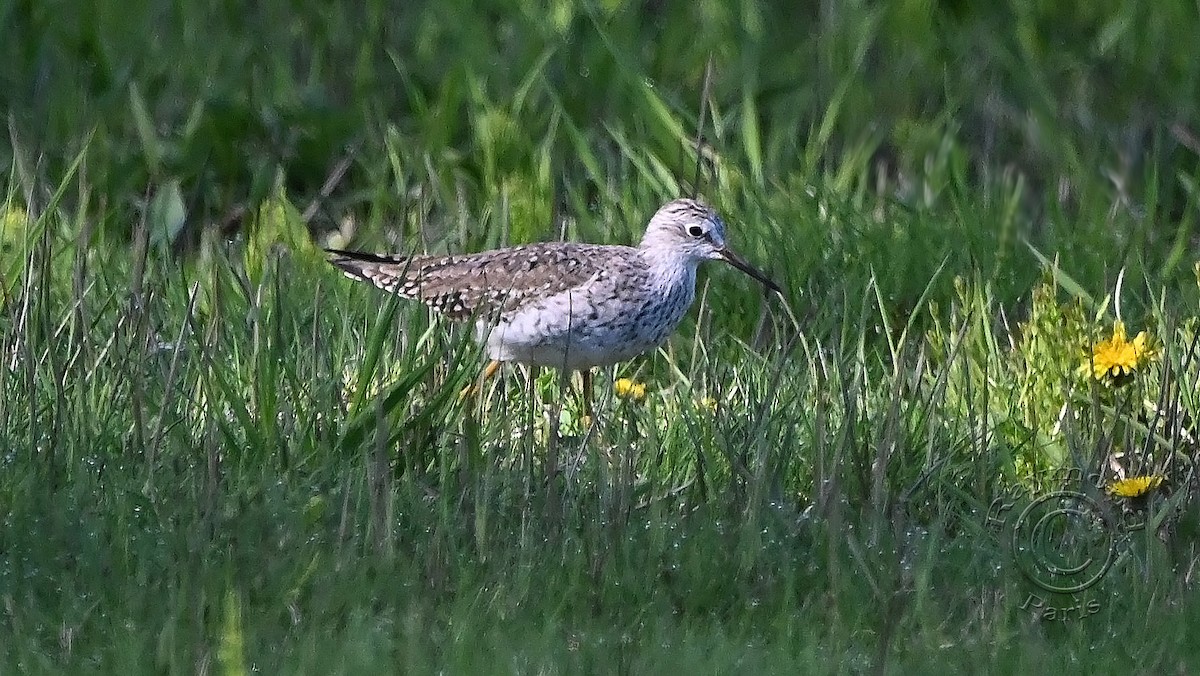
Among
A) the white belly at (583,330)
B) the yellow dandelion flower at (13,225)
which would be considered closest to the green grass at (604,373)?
the yellow dandelion flower at (13,225)

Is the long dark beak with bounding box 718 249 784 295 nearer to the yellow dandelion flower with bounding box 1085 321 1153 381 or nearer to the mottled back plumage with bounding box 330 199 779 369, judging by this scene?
the mottled back plumage with bounding box 330 199 779 369

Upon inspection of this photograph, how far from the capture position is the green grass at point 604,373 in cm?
418

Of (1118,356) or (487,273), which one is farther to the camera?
(487,273)

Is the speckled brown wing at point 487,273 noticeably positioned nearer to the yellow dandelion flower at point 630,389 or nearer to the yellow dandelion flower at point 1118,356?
the yellow dandelion flower at point 630,389

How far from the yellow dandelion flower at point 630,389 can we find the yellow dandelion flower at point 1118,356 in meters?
1.37

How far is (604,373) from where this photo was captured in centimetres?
699

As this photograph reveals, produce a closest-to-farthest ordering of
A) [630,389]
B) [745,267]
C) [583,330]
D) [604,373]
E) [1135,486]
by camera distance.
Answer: [1135,486] < [630,389] < [583,330] < [745,267] < [604,373]

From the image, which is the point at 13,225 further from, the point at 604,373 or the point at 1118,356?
the point at 1118,356

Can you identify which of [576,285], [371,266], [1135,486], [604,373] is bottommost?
[1135,486]

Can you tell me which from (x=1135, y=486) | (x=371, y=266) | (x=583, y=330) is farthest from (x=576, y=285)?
(x=1135, y=486)

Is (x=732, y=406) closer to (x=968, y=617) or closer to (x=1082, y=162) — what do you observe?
(x=968, y=617)

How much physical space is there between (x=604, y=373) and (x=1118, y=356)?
2.20m

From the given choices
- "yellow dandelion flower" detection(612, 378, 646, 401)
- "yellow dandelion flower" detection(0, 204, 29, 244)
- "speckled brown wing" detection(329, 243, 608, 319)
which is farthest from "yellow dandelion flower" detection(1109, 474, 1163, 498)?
"yellow dandelion flower" detection(0, 204, 29, 244)

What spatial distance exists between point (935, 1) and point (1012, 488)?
15.0 ft
